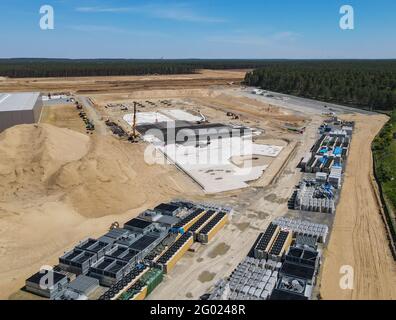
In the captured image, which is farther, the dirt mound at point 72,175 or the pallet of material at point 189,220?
the dirt mound at point 72,175

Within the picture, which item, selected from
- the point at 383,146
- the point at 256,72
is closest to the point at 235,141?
the point at 383,146

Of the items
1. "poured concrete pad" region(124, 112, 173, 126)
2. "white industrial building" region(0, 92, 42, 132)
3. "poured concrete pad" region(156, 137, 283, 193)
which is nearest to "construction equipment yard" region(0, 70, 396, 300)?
"poured concrete pad" region(156, 137, 283, 193)

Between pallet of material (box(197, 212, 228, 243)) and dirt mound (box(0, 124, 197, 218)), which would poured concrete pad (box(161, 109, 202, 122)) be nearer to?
dirt mound (box(0, 124, 197, 218))

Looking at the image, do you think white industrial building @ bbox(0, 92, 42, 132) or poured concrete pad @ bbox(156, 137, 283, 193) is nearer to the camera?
poured concrete pad @ bbox(156, 137, 283, 193)

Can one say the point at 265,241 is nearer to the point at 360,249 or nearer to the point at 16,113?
the point at 360,249

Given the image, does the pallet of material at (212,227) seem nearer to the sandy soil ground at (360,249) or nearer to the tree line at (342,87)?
the sandy soil ground at (360,249)

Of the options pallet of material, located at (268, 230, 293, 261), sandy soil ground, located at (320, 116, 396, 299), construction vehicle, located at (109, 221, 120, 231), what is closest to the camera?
sandy soil ground, located at (320, 116, 396, 299)

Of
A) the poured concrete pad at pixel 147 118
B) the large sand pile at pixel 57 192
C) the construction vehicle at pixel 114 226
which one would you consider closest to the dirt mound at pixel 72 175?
the large sand pile at pixel 57 192
